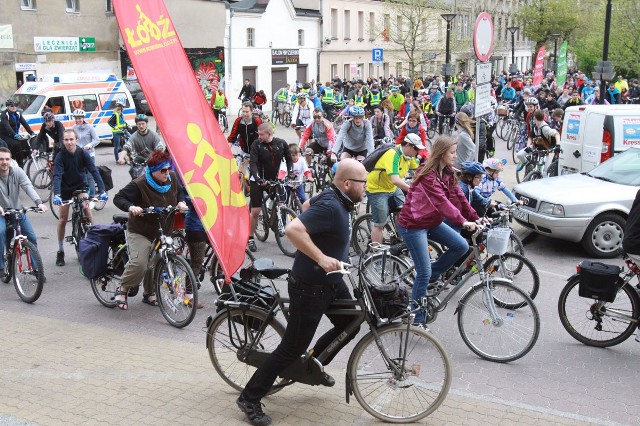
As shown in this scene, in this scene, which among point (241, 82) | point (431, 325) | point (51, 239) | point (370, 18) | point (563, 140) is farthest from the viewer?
point (370, 18)

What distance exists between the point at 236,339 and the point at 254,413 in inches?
24.1

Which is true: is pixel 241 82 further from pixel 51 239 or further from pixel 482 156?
pixel 51 239

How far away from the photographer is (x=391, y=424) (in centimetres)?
544

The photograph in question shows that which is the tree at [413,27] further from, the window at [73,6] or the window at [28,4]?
the window at [28,4]

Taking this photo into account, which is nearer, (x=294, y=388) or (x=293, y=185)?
(x=294, y=388)

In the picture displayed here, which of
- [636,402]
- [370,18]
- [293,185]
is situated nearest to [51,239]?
[293,185]

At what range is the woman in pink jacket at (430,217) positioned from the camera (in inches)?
276

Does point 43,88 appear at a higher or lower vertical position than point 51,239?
higher

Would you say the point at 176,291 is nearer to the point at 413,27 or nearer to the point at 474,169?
the point at 474,169

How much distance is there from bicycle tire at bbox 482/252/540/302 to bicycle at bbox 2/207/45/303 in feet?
Answer: 15.9

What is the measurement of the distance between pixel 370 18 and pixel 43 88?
33993 mm

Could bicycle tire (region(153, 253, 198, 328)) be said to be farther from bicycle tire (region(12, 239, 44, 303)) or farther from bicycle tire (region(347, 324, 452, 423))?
bicycle tire (region(347, 324, 452, 423))

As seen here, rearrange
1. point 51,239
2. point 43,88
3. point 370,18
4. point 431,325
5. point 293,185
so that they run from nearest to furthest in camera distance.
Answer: point 431,325 → point 293,185 → point 51,239 → point 43,88 → point 370,18

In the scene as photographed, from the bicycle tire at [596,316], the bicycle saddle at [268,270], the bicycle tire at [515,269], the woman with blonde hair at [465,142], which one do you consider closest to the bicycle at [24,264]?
the bicycle saddle at [268,270]
